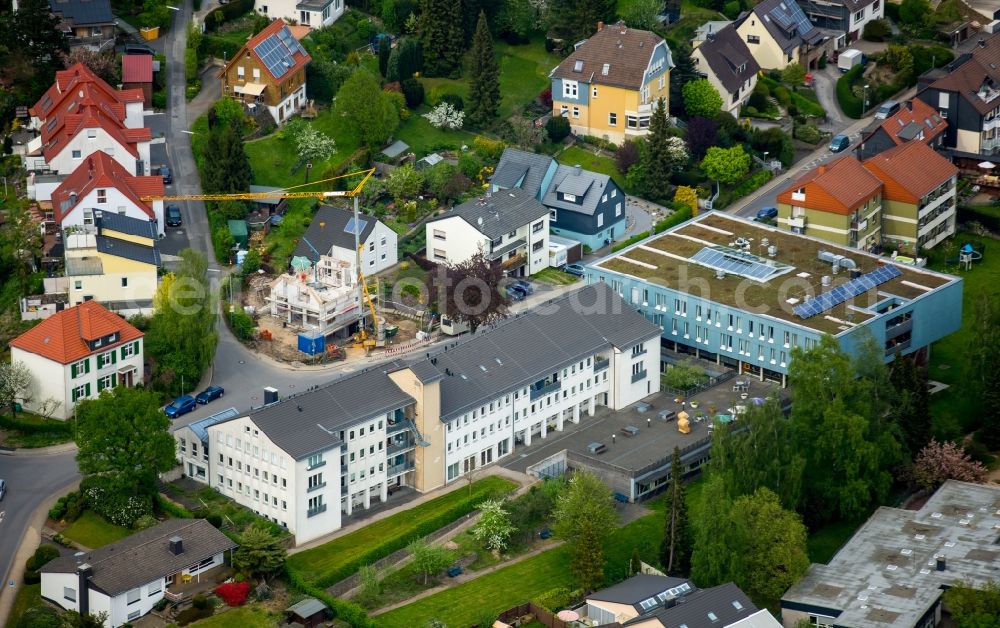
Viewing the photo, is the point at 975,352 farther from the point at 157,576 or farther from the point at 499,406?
the point at 157,576

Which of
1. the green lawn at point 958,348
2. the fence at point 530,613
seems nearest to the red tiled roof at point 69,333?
the fence at point 530,613

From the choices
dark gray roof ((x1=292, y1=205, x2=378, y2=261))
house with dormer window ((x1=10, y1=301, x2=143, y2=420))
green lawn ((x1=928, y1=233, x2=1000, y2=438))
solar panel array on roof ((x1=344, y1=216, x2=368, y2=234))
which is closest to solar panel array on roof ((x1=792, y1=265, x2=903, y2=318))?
green lawn ((x1=928, y1=233, x2=1000, y2=438))

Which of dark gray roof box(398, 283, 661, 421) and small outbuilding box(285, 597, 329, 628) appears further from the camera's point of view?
dark gray roof box(398, 283, 661, 421)

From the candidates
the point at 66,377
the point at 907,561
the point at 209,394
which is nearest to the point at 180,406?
the point at 209,394

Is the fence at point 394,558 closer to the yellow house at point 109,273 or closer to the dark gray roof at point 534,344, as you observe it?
the dark gray roof at point 534,344

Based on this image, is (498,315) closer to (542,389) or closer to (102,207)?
(542,389)

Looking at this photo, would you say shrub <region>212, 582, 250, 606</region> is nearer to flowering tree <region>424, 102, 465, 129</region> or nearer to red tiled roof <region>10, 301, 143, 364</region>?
red tiled roof <region>10, 301, 143, 364</region>

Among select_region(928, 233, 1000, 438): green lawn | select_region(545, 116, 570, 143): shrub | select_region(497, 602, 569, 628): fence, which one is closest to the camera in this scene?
select_region(497, 602, 569, 628): fence

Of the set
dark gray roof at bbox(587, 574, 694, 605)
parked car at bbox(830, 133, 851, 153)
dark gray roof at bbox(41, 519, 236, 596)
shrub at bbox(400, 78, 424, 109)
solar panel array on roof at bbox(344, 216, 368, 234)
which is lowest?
dark gray roof at bbox(587, 574, 694, 605)
